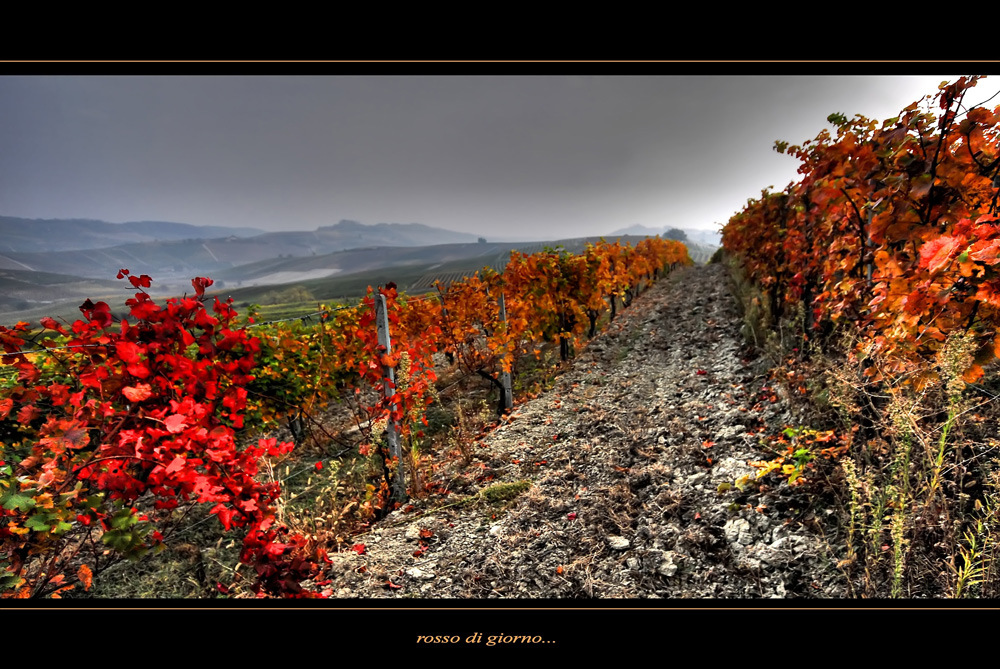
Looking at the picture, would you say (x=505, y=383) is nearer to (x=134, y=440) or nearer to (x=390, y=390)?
(x=390, y=390)

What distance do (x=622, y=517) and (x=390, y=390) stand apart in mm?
2387

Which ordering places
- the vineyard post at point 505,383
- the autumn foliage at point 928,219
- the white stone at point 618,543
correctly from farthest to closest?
the vineyard post at point 505,383, the white stone at point 618,543, the autumn foliage at point 928,219

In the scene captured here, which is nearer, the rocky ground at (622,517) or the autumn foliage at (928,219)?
the autumn foliage at (928,219)

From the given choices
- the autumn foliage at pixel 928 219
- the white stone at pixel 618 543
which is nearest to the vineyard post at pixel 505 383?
the white stone at pixel 618 543

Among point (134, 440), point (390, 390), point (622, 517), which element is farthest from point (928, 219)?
point (134, 440)

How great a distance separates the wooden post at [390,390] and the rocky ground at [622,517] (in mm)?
242

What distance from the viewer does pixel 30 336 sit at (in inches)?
78.2

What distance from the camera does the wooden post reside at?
3248 mm

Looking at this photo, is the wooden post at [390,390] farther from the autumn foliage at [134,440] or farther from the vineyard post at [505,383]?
the vineyard post at [505,383]

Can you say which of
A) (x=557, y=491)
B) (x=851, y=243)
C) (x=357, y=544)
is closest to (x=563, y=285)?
(x=851, y=243)

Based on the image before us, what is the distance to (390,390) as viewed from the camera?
3359 mm

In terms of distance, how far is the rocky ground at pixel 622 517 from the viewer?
211 centimetres
